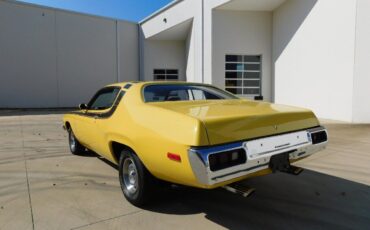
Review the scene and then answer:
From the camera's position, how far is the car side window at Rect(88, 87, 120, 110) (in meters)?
4.49

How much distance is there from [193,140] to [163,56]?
18.7m

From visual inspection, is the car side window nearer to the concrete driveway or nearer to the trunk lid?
the concrete driveway

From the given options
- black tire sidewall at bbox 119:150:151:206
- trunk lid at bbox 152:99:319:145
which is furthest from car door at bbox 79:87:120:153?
trunk lid at bbox 152:99:319:145

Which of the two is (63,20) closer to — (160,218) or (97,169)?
(97,169)

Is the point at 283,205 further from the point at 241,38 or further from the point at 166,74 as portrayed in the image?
the point at 166,74

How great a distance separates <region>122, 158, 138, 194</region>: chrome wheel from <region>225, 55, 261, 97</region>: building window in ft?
40.7

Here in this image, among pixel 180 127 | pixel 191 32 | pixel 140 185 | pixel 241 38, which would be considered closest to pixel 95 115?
pixel 140 185

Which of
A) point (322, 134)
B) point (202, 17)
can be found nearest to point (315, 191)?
point (322, 134)

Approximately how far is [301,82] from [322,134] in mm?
10327

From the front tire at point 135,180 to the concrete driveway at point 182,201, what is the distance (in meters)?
0.12

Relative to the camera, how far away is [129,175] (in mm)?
3707

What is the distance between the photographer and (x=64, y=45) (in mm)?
19266

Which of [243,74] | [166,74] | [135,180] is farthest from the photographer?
[166,74]

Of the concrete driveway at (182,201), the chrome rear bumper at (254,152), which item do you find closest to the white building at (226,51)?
the concrete driveway at (182,201)
